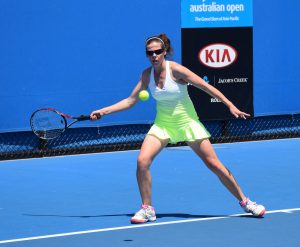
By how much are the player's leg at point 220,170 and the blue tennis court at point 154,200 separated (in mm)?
107

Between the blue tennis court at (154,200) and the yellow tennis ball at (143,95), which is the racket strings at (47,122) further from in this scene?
the yellow tennis ball at (143,95)

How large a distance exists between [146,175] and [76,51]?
466 centimetres

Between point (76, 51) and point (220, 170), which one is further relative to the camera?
point (76, 51)

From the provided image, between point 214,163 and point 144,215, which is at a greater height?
point 214,163

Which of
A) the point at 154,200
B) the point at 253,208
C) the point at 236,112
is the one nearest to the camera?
the point at 236,112

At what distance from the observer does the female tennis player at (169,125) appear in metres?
7.50

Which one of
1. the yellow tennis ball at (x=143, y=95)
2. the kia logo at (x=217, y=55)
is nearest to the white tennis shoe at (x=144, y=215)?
the yellow tennis ball at (x=143, y=95)

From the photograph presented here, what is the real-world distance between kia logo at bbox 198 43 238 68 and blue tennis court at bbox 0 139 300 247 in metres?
1.21

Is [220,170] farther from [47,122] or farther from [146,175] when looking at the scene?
[47,122]

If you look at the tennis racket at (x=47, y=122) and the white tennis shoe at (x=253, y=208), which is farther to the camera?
the tennis racket at (x=47, y=122)

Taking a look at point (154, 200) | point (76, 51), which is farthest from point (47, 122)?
point (76, 51)

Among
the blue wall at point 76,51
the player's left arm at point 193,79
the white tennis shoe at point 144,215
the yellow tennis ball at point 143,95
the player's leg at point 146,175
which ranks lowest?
the white tennis shoe at point 144,215

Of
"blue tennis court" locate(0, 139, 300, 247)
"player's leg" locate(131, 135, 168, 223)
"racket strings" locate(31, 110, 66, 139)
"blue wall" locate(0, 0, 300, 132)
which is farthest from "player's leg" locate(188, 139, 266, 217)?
"blue wall" locate(0, 0, 300, 132)

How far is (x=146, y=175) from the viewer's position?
7.48m
